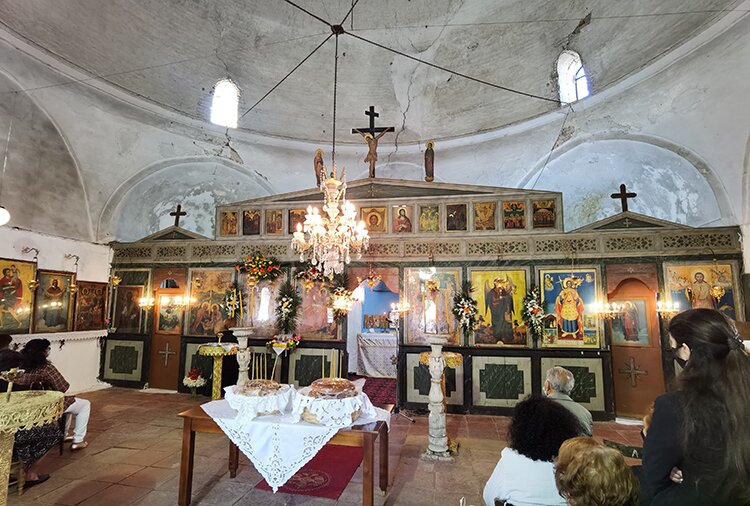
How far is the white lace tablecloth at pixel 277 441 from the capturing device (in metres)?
3.84

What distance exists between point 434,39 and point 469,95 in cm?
217

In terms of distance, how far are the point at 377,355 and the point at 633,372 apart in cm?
725

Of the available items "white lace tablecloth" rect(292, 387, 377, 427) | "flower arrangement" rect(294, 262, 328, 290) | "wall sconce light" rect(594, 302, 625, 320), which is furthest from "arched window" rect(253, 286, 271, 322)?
"wall sconce light" rect(594, 302, 625, 320)

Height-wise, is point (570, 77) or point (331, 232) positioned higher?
point (570, 77)

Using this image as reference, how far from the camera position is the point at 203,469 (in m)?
5.50

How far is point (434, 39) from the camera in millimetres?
12195

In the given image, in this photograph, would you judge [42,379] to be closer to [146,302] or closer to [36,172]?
[146,302]

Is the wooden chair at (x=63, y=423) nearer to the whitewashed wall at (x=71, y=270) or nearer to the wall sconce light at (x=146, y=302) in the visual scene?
the whitewashed wall at (x=71, y=270)

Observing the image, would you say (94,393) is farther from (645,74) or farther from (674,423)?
(645,74)

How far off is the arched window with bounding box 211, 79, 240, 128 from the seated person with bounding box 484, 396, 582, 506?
43.3 feet

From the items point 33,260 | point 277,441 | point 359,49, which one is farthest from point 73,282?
point 359,49

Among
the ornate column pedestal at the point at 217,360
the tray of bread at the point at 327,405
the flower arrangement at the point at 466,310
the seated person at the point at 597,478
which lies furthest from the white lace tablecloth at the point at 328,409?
the ornate column pedestal at the point at 217,360

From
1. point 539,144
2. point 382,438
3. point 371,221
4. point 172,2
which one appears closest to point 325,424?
point 382,438

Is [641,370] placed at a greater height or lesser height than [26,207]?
lesser
